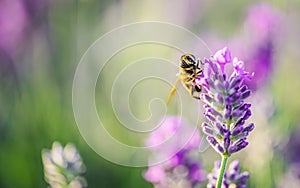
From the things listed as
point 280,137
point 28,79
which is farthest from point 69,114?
point 280,137

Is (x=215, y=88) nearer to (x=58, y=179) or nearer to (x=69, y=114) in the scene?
(x=58, y=179)

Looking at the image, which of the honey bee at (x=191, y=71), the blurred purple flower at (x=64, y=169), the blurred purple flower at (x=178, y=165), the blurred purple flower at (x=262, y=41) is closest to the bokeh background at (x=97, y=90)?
the blurred purple flower at (x=262, y=41)

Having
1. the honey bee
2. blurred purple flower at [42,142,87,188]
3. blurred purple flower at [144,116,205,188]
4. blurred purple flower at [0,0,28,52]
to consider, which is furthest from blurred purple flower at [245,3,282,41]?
blurred purple flower at [42,142,87,188]

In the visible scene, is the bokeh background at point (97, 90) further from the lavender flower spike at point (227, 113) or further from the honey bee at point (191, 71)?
the lavender flower spike at point (227, 113)

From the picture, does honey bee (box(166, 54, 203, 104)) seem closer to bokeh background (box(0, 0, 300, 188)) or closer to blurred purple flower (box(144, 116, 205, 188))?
blurred purple flower (box(144, 116, 205, 188))

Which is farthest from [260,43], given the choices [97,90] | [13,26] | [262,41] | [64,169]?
[64,169]
